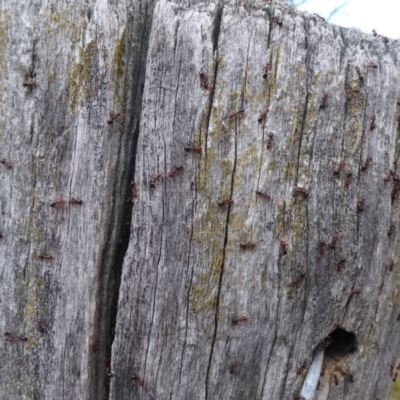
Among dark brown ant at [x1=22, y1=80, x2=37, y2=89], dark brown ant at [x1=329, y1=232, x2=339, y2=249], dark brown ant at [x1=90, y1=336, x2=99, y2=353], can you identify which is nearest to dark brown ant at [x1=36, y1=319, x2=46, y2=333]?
dark brown ant at [x1=90, y1=336, x2=99, y2=353]

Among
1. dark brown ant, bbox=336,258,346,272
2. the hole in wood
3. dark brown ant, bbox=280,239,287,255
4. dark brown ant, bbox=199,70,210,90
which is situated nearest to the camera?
dark brown ant, bbox=199,70,210,90

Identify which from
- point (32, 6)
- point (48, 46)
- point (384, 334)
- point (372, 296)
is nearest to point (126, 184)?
point (48, 46)

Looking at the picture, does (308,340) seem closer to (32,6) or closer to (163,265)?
(163,265)

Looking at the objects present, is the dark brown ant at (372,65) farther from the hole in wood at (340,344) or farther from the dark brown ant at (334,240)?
the hole in wood at (340,344)

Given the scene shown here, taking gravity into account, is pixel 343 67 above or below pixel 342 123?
above

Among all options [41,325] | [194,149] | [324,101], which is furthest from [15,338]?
[324,101]

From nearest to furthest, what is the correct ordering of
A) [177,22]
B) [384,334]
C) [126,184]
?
[177,22]
[126,184]
[384,334]

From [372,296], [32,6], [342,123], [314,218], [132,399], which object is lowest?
[132,399]

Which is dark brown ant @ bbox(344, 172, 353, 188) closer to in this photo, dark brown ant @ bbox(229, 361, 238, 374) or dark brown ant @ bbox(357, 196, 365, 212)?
dark brown ant @ bbox(357, 196, 365, 212)
